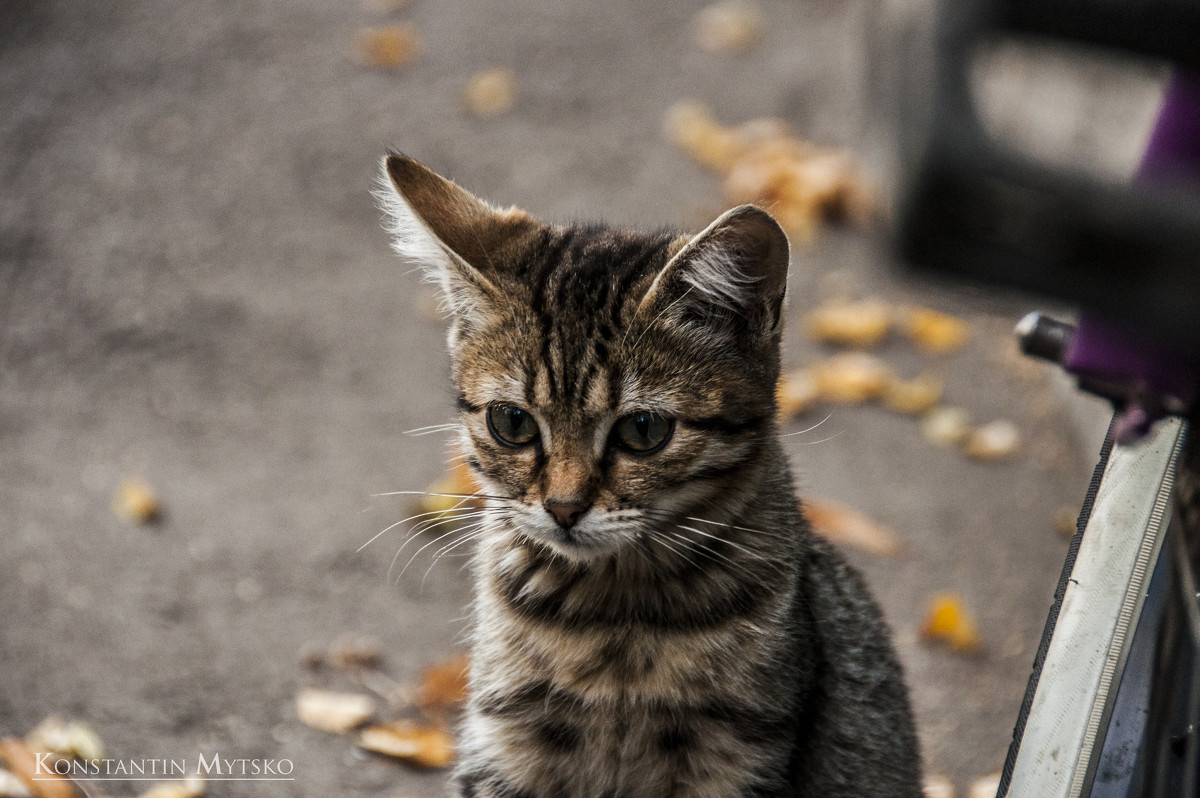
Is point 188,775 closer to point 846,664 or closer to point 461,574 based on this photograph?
point 461,574

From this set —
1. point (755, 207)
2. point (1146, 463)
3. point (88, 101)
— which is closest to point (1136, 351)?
point (1146, 463)

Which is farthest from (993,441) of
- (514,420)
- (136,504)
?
(136,504)

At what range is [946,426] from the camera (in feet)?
14.0

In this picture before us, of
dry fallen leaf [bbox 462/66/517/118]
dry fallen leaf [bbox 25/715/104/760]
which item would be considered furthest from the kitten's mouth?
dry fallen leaf [bbox 462/66/517/118]

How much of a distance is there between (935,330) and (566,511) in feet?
10.0

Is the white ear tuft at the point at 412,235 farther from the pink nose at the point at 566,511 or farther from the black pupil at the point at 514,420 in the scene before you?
the pink nose at the point at 566,511

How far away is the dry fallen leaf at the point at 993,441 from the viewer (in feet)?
13.6

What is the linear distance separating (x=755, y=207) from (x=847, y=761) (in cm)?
126

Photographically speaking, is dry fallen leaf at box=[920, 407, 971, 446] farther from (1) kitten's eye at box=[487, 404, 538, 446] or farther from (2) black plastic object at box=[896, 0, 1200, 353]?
(2) black plastic object at box=[896, 0, 1200, 353]

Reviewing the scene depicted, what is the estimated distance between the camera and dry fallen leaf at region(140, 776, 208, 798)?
2697 millimetres

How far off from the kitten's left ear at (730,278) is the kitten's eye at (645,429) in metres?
0.22

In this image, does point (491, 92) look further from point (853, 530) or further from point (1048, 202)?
point (1048, 202)

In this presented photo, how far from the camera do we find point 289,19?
6.25 meters

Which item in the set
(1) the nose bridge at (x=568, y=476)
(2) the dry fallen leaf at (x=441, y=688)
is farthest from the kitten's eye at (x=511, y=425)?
(2) the dry fallen leaf at (x=441, y=688)
